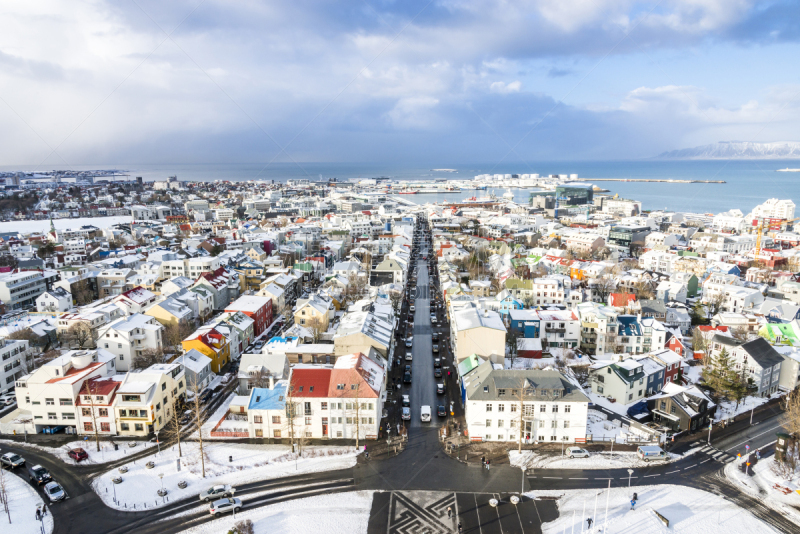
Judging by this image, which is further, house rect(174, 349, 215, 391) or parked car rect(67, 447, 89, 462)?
house rect(174, 349, 215, 391)

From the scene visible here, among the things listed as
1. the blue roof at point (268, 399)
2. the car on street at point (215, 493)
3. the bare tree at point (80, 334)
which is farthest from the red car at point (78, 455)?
the bare tree at point (80, 334)

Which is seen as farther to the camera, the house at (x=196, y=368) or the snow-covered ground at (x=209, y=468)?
the house at (x=196, y=368)

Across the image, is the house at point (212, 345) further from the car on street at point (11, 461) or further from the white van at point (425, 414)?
the white van at point (425, 414)

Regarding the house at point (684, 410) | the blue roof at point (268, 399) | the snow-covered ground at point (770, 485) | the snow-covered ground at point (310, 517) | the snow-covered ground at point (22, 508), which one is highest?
the blue roof at point (268, 399)

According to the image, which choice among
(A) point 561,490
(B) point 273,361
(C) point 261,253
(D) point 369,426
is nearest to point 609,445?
(A) point 561,490

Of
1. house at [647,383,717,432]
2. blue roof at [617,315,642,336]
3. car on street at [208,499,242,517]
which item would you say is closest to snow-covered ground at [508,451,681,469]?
house at [647,383,717,432]

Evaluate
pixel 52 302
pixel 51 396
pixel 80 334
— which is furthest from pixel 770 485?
pixel 52 302

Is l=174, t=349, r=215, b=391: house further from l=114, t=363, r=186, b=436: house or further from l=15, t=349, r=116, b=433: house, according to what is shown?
l=15, t=349, r=116, b=433: house
